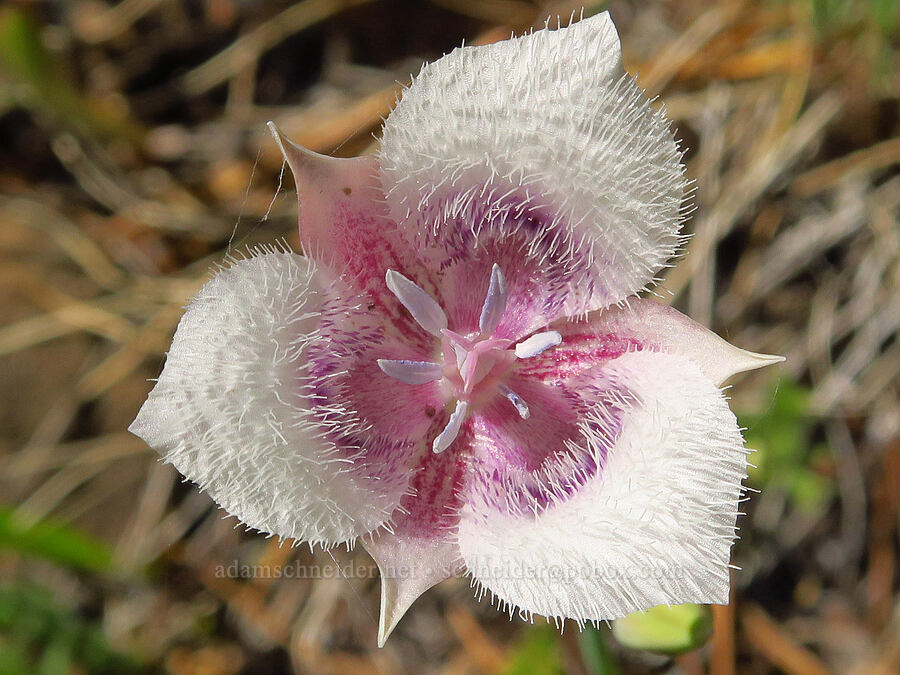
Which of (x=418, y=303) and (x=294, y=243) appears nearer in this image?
(x=418, y=303)

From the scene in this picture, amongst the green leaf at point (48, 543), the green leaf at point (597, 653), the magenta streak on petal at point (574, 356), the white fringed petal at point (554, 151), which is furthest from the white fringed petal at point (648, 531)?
the green leaf at point (48, 543)

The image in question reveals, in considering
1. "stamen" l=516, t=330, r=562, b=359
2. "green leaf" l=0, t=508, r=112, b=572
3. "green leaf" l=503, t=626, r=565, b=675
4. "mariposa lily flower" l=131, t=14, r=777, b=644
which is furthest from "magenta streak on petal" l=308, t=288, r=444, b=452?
"green leaf" l=0, t=508, r=112, b=572

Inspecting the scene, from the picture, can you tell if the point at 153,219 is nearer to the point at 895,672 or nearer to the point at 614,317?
the point at 614,317

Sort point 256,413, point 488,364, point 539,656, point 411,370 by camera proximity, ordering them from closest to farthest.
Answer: point 256,413 → point 411,370 → point 488,364 → point 539,656

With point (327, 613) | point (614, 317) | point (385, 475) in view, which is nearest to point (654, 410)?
point (614, 317)

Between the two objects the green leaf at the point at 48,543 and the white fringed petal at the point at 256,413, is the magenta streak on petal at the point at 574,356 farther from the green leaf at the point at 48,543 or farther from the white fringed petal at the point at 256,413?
the green leaf at the point at 48,543

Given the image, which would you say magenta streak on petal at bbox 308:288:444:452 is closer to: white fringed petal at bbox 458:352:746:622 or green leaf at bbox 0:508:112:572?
white fringed petal at bbox 458:352:746:622

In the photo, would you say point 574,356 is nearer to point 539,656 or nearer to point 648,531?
point 648,531

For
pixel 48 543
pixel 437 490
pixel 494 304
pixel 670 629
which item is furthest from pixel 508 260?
pixel 48 543
